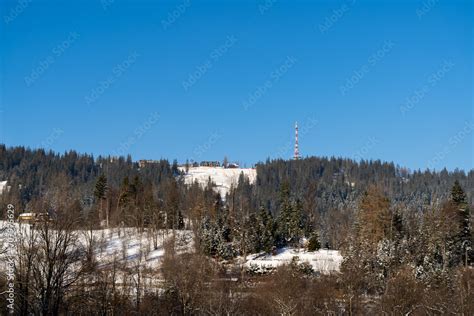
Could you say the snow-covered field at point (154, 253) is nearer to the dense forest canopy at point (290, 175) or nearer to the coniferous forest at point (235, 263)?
the coniferous forest at point (235, 263)

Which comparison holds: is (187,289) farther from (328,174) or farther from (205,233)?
(328,174)

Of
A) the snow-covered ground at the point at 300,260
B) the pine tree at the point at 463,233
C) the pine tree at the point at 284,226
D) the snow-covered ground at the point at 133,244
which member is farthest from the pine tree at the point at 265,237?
the pine tree at the point at 463,233

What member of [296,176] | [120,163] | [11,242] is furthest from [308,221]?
[120,163]

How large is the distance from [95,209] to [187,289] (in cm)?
4251

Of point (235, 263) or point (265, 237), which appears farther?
point (265, 237)

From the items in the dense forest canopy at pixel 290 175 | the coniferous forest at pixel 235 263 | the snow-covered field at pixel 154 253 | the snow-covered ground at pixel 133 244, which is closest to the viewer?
the coniferous forest at pixel 235 263

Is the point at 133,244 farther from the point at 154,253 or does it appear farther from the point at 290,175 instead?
the point at 290,175

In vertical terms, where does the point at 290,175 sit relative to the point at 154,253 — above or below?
above

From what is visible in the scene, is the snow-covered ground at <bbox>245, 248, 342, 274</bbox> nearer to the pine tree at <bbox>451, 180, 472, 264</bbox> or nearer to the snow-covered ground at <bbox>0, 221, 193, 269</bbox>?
the snow-covered ground at <bbox>0, 221, 193, 269</bbox>

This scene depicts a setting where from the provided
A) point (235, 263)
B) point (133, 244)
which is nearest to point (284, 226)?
point (235, 263)

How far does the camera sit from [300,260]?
59812mm

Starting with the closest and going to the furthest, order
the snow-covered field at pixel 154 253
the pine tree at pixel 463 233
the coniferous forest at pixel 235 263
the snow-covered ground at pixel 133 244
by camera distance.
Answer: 1. the coniferous forest at pixel 235 263
2. the pine tree at pixel 463 233
3. the snow-covered field at pixel 154 253
4. the snow-covered ground at pixel 133 244

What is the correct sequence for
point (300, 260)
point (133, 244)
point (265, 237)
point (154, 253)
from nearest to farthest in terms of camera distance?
point (300, 260)
point (265, 237)
point (154, 253)
point (133, 244)

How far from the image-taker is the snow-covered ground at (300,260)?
190 feet
